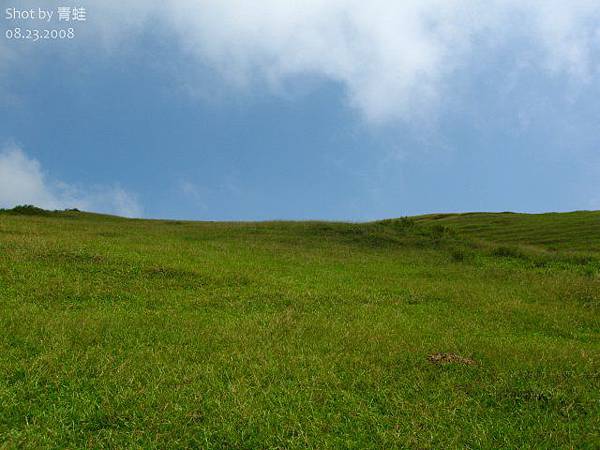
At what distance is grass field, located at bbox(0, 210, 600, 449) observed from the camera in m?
6.79

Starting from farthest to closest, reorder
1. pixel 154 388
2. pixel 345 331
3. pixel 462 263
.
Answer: pixel 462 263
pixel 345 331
pixel 154 388

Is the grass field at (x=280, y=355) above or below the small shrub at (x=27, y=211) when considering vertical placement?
below

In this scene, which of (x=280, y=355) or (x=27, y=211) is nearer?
(x=280, y=355)

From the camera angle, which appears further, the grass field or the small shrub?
the small shrub

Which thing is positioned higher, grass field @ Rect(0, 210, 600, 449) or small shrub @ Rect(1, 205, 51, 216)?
small shrub @ Rect(1, 205, 51, 216)

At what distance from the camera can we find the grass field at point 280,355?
679cm

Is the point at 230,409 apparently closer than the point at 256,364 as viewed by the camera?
Yes

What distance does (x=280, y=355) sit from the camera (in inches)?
372

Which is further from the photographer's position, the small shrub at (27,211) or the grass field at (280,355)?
the small shrub at (27,211)

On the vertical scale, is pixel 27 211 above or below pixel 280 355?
above

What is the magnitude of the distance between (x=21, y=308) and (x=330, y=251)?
1805cm

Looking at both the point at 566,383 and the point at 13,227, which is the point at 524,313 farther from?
the point at 13,227

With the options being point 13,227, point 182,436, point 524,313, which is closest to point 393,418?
point 182,436

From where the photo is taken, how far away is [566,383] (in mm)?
8508
